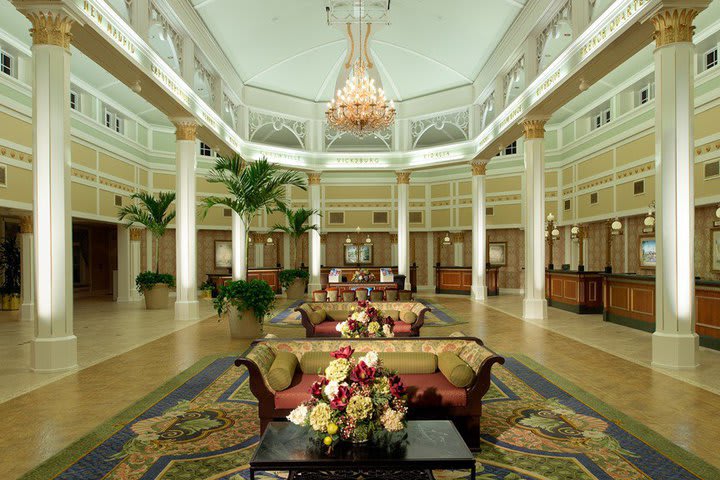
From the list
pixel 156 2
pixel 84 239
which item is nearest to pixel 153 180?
pixel 84 239

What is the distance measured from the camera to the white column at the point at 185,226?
11.8m

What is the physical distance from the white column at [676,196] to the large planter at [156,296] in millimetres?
12530

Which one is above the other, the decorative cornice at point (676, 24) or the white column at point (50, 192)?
the decorative cornice at point (676, 24)

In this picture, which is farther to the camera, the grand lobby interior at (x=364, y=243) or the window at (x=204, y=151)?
the window at (x=204, y=151)

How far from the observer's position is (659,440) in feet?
13.4

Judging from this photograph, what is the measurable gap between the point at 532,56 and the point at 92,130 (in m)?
12.1

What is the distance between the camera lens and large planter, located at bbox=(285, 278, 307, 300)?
18312 millimetres

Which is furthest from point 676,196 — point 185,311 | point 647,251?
point 185,311

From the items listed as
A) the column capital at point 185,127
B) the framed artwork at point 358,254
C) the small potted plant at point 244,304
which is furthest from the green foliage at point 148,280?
the framed artwork at point 358,254

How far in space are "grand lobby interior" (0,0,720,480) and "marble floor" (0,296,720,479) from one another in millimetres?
57

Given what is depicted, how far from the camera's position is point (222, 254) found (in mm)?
20719

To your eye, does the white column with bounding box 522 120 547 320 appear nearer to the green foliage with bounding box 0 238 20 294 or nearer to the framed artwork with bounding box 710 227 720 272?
the framed artwork with bounding box 710 227 720 272

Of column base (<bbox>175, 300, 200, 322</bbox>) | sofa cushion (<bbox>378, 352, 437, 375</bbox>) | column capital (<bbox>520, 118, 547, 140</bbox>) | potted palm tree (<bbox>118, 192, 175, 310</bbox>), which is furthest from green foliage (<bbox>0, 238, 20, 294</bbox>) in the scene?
column capital (<bbox>520, 118, 547, 140</bbox>)

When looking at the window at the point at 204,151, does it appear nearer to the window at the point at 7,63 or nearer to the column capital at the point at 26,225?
the column capital at the point at 26,225
